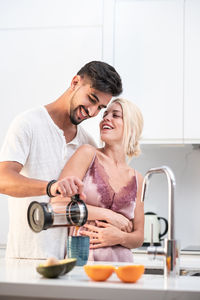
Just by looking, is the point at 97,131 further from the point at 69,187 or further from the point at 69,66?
the point at 69,187

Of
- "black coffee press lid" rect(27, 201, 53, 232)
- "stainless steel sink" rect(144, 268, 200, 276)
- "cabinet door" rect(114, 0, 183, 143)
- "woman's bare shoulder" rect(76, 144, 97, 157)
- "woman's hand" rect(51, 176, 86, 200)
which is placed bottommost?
"stainless steel sink" rect(144, 268, 200, 276)

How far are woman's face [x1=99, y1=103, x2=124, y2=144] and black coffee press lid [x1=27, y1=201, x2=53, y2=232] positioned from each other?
0.86 metres

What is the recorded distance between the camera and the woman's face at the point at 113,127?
7.48ft

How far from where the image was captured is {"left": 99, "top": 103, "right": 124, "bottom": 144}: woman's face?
89.8 inches

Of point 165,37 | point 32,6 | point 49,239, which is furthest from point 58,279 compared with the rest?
point 32,6

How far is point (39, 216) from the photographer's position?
4.78 ft

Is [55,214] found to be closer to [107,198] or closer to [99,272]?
[99,272]

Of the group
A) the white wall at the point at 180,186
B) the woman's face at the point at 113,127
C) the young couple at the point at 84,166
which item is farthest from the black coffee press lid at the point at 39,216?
the white wall at the point at 180,186

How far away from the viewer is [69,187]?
168 cm

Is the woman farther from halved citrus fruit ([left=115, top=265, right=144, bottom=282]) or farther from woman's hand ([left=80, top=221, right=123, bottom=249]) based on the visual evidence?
halved citrus fruit ([left=115, top=265, right=144, bottom=282])

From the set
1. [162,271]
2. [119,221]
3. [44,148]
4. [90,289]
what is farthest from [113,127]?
[90,289]

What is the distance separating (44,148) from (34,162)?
72mm

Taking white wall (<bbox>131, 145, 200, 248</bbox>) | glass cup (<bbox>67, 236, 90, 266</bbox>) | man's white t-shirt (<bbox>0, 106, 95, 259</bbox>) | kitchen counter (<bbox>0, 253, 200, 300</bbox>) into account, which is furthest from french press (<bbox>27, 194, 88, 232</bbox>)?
white wall (<bbox>131, 145, 200, 248</bbox>)

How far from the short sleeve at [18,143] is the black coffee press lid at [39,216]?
2.18 feet
